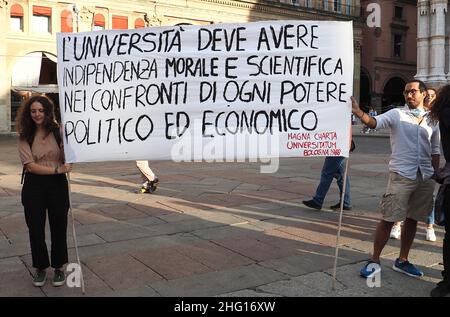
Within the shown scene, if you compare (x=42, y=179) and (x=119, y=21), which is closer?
(x=42, y=179)

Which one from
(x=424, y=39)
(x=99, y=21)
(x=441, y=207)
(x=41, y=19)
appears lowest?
(x=441, y=207)

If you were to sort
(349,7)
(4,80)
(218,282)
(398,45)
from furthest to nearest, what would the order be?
(398,45)
(349,7)
(4,80)
(218,282)

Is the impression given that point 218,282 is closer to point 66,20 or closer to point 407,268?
point 407,268

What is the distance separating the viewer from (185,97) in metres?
4.87

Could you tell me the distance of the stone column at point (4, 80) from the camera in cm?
2805

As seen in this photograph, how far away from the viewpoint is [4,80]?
2866 centimetres

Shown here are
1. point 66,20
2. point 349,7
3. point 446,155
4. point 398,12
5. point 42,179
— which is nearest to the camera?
point 446,155

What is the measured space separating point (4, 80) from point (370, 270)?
28123 millimetres

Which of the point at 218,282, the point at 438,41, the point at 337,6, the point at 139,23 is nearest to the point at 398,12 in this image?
the point at 337,6

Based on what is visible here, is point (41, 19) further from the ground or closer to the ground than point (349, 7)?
closer to the ground

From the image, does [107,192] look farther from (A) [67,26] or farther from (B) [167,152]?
(A) [67,26]

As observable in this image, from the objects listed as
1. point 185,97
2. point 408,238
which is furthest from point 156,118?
point 408,238

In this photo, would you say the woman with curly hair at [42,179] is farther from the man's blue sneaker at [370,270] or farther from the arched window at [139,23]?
the arched window at [139,23]

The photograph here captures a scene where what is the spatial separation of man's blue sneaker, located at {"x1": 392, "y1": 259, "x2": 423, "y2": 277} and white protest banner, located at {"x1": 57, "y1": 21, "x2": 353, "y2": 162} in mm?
1430
